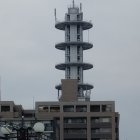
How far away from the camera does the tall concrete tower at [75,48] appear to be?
185 metres

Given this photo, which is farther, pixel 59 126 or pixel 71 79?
pixel 71 79

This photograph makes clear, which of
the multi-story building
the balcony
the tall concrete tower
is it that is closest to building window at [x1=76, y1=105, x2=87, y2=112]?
the multi-story building

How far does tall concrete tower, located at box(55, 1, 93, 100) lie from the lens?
185 meters

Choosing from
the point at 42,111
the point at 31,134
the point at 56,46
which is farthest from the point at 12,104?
the point at 31,134

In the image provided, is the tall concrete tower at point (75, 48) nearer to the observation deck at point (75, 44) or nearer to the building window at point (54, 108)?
the observation deck at point (75, 44)

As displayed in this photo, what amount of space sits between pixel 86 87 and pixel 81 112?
22.5 metres

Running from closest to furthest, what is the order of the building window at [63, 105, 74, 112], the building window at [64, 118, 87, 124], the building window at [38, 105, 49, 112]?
the building window at [64, 118, 87, 124] < the building window at [38, 105, 49, 112] < the building window at [63, 105, 74, 112]

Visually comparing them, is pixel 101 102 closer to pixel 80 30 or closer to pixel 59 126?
pixel 59 126

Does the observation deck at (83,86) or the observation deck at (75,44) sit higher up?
the observation deck at (75,44)

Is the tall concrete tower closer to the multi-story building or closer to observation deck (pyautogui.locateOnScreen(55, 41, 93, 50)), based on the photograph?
observation deck (pyautogui.locateOnScreen(55, 41, 93, 50))

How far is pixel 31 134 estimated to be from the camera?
136 feet

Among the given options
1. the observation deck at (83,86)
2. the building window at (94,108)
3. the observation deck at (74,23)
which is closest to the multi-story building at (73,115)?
the building window at (94,108)

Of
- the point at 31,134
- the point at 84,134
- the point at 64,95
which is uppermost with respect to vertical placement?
the point at 64,95

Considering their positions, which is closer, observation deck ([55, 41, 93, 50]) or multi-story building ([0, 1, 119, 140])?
multi-story building ([0, 1, 119, 140])
